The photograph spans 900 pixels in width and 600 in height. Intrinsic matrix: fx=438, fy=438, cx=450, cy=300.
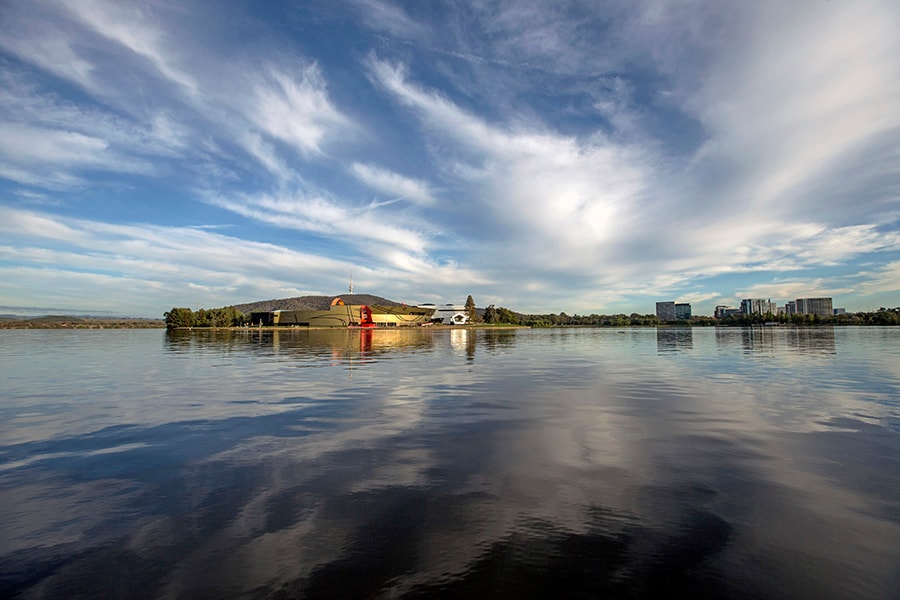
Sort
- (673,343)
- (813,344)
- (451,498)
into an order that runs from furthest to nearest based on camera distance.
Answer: (673,343) < (813,344) < (451,498)

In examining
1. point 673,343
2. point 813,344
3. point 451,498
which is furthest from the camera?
point 673,343

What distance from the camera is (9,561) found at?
19.5ft

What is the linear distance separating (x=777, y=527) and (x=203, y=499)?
31.7 ft

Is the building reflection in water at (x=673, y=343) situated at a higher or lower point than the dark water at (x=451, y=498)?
higher

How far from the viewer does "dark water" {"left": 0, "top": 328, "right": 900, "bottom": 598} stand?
553cm

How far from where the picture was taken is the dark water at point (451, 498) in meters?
5.53

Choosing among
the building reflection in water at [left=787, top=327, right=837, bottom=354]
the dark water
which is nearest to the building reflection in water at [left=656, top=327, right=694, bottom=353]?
the building reflection in water at [left=787, top=327, right=837, bottom=354]

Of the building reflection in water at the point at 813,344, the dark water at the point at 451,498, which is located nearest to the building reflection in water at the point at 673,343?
the building reflection in water at the point at 813,344

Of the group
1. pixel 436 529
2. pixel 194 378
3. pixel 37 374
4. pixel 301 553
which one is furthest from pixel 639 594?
pixel 37 374

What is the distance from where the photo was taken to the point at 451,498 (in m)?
7.99

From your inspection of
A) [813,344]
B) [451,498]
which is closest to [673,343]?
[813,344]

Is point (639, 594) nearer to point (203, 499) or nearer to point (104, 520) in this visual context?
point (203, 499)

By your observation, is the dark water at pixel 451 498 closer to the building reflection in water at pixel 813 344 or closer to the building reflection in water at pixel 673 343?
the building reflection in water at pixel 813 344

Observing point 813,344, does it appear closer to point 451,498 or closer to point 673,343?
point 673,343
